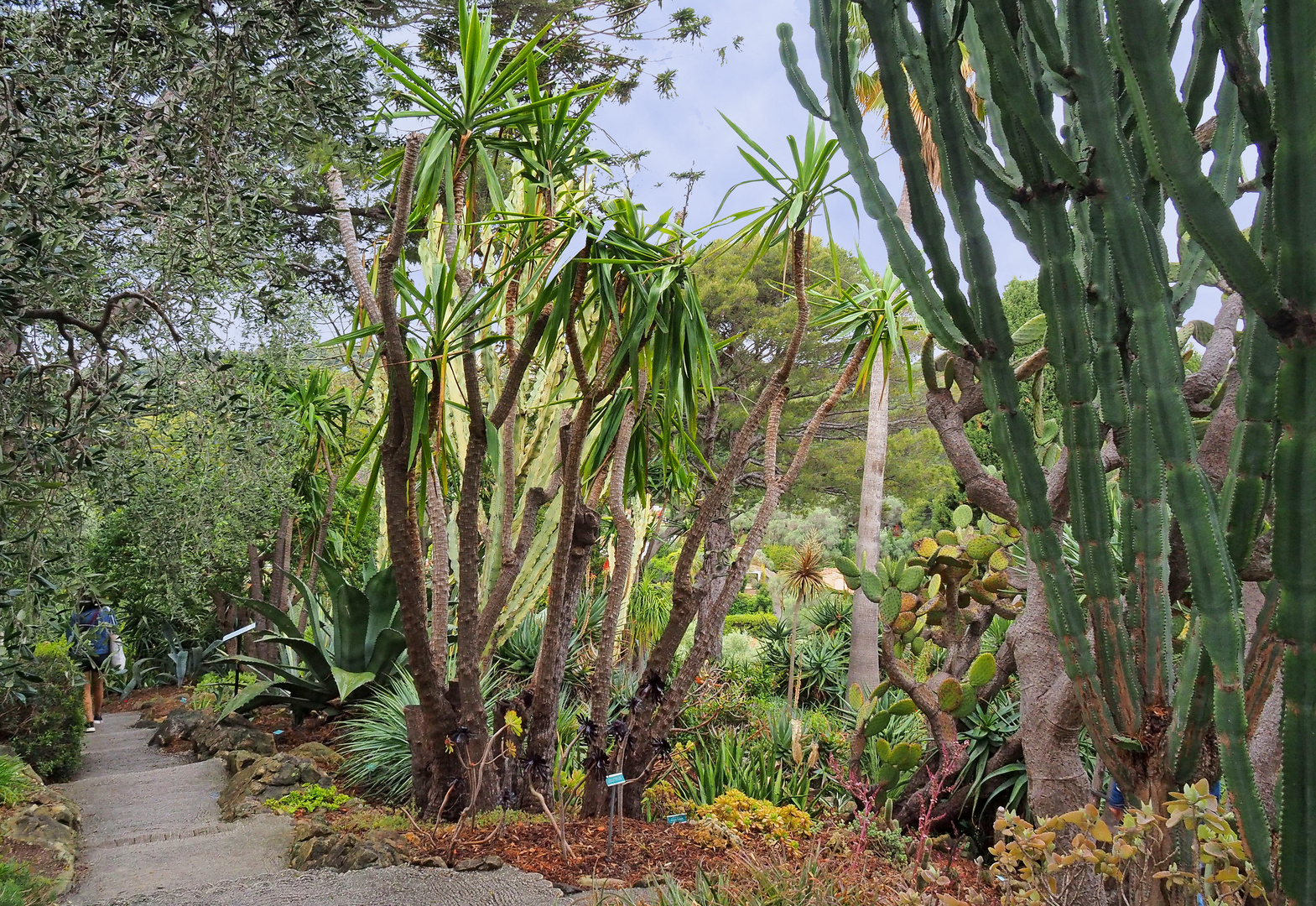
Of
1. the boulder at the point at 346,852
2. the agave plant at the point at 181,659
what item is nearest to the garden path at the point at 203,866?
the boulder at the point at 346,852

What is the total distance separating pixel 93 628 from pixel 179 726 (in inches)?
195

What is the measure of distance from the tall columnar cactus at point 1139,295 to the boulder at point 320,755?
17.5 ft

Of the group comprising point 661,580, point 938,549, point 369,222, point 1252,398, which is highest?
point 369,222

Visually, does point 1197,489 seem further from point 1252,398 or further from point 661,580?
point 661,580

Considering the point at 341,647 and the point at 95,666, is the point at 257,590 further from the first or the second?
the point at 341,647

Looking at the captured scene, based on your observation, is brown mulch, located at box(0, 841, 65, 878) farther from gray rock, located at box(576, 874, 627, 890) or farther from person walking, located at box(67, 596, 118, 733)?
person walking, located at box(67, 596, 118, 733)

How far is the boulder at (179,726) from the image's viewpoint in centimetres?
729

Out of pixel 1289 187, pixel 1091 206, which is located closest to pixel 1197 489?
pixel 1289 187

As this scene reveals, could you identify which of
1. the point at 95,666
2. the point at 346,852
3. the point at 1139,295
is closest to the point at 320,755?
the point at 346,852

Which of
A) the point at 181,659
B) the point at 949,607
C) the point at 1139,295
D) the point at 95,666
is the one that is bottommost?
the point at 181,659

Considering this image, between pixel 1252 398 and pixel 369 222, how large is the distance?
7.89 meters

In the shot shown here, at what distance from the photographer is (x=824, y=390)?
1338 centimetres

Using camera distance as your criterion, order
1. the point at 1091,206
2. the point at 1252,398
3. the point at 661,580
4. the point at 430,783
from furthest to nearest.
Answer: the point at 661,580 < the point at 430,783 < the point at 1091,206 < the point at 1252,398

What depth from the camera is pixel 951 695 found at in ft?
14.4
